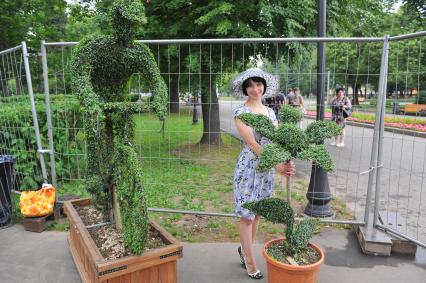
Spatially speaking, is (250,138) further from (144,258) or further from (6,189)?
(6,189)

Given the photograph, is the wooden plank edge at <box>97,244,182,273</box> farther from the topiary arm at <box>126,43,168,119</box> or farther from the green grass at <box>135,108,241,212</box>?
the green grass at <box>135,108,241,212</box>

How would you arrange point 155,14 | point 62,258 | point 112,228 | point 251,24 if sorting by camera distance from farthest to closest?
point 155,14 → point 251,24 → point 62,258 → point 112,228

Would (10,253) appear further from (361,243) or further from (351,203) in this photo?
(351,203)

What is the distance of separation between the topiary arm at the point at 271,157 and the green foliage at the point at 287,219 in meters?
0.55

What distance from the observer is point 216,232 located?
428 centimetres

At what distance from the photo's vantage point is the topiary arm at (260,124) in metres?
2.52

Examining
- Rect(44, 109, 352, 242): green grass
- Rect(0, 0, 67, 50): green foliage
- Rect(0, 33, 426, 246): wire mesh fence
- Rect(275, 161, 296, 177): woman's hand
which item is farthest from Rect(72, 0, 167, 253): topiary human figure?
Rect(0, 0, 67, 50): green foliage

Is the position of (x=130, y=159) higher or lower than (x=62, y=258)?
higher

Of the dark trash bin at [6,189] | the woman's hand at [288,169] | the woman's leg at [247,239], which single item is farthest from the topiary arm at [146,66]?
the dark trash bin at [6,189]

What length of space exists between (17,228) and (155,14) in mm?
4902

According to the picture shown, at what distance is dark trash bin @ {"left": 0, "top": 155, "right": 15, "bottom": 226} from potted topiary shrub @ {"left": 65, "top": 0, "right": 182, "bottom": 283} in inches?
67.5

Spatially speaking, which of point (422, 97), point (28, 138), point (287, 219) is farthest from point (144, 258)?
point (28, 138)

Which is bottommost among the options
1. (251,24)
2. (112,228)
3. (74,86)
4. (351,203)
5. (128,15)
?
(351,203)

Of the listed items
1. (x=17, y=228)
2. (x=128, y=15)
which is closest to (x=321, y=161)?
(x=128, y=15)
